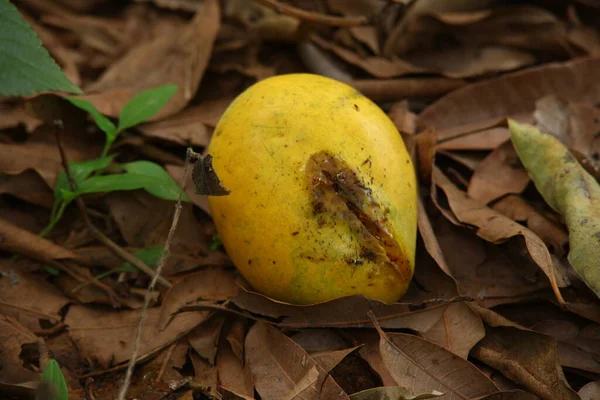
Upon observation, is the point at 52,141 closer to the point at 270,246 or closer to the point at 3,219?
the point at 3,219

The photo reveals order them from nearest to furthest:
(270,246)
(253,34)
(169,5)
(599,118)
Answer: (270,246), (599,118), (253,34), (169,5)

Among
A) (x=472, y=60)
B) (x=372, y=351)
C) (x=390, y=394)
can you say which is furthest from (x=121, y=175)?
(x=472, y=60)

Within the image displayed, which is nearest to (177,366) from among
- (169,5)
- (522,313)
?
(522,313)

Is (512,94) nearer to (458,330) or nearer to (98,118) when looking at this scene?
(458,330)

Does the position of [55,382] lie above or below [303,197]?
below

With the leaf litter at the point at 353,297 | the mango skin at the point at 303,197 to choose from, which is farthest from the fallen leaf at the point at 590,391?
the mango skin at the point at 303,197

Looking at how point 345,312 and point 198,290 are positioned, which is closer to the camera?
point 345,312
